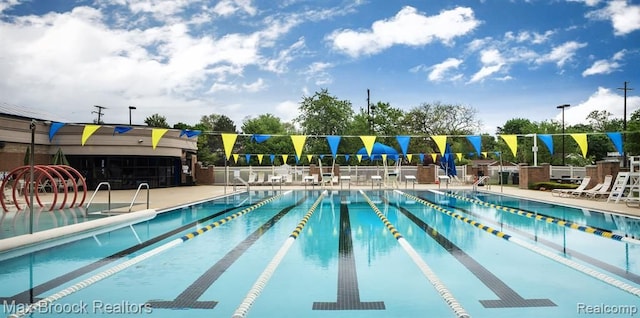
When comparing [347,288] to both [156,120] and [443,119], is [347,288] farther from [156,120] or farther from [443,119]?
[156,120]

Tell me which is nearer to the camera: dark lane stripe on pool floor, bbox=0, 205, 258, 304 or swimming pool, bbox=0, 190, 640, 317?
swimming pool, bbox=0, 190, 640, 317

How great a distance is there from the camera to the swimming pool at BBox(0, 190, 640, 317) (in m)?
4.31

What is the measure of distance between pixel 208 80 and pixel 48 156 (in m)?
15.4

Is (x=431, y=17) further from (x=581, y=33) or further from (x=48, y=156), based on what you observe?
(x=48, y=156)

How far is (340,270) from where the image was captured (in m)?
5.76

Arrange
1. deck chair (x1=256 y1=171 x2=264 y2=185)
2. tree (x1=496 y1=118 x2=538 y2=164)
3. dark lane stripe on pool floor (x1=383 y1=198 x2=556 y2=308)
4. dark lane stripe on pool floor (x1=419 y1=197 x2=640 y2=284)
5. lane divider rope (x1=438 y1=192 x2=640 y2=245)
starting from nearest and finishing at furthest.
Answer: dark lane stripe on pool floor (x1=383 y1=198 x2=556 y2=308) < dark lane stripe on pool floor (x1=419 y1=197 x2=640 y2=284) < lane divider rope (x1=438 y1=192 x2=640 y2=245) < deck chair (x1=256 y1=171 x2=264 y2=185) < tree (x1=496 y1=118 x2=538 y2=164)

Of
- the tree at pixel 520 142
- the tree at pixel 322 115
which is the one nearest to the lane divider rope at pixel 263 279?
the tree at pixel 520 142

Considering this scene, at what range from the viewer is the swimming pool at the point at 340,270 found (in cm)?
431

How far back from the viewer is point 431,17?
24.8 m

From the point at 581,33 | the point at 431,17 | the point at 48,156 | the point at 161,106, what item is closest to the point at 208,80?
the point at 161,106

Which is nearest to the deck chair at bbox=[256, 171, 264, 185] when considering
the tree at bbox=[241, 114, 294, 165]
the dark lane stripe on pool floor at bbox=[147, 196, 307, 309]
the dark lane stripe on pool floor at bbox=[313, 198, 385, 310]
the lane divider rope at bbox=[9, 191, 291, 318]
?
the tree at bbox=[241, 114, 294, 165]

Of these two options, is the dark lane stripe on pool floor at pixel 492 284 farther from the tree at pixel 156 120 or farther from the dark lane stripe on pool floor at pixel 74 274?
the tree at pixel 156 120

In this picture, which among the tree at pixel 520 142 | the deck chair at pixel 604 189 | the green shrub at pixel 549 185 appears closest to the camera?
the deck chair at pixel 604 189

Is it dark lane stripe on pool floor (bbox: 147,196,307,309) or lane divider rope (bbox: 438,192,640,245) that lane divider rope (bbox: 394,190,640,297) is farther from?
dark lane stripe on pool floor (bbox: 147,196,307,309)
